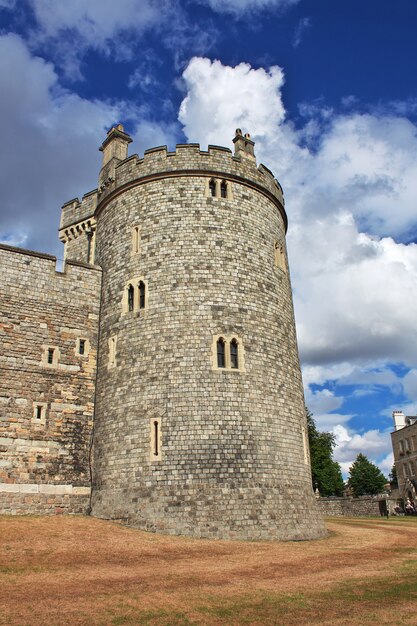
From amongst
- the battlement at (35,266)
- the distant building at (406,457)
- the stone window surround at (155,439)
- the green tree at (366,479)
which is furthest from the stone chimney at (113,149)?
the green tree at (366,479)

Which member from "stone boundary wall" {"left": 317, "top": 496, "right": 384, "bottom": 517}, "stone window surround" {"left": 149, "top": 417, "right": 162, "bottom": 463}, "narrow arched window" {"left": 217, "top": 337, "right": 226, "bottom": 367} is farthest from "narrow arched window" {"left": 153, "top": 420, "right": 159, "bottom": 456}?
"stone boundary wall" {"left": 317, "top": 496, "right": 384, "bottom": 517}

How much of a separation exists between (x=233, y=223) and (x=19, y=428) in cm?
1036

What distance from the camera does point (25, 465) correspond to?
56.6 feet

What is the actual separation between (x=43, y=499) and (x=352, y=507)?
23390mm

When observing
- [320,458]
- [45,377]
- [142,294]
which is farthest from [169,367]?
[320,458]

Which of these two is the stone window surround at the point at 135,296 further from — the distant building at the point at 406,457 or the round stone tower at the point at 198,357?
the distant building at the point at 406,457

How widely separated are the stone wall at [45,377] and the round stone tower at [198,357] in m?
0.62

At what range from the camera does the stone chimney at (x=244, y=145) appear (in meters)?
21.9

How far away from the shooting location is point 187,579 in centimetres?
1053

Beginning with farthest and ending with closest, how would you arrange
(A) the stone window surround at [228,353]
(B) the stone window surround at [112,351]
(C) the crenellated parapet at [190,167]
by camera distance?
(C) the crenellated parapet at [190,167]
(B) the stone window surround at [112,351]
(A) the stone window surround at [228,353]

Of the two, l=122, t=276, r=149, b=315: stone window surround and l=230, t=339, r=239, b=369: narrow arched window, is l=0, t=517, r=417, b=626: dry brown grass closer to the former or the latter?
l=230, t=339, r=239, b=369: narrow arched window

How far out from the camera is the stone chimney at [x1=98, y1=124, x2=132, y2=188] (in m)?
23.0

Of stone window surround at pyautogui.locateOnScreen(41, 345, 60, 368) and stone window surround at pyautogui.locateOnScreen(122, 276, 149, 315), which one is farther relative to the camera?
stone window surround at pyautogui.locateOnScreen(122, 276, 149, 315)

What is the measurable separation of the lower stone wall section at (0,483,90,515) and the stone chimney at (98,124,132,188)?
41.0 ft
